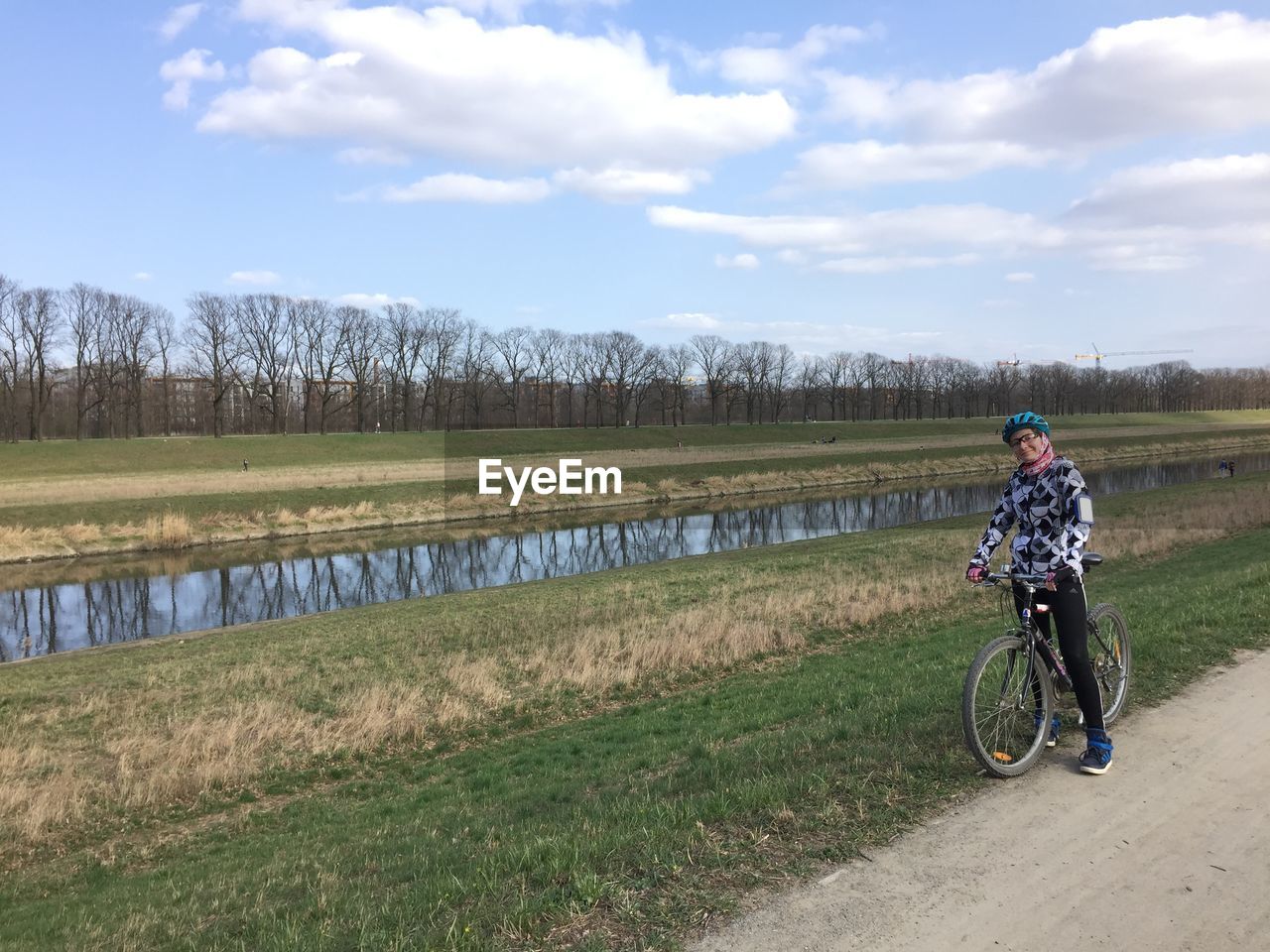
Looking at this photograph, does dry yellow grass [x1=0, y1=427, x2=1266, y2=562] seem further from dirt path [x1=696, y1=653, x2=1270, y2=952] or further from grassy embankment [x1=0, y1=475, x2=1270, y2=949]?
dirt path [x1=696, y1=653, x2=1270, y2=952]

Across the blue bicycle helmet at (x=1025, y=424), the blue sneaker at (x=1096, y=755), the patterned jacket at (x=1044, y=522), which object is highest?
the blue bicycle helmet at (x=1025, y=424)

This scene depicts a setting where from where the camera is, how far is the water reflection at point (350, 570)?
66.0ft

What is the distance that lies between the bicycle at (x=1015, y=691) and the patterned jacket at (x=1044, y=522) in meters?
0.11

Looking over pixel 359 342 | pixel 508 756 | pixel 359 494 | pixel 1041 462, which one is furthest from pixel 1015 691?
pixel 359 342

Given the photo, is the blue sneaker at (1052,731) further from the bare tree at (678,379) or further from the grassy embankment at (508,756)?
the bare tree at (678,379)

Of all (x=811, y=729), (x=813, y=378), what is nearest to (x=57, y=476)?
(x=811, y=729)

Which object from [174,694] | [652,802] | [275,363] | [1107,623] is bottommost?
[174,694]

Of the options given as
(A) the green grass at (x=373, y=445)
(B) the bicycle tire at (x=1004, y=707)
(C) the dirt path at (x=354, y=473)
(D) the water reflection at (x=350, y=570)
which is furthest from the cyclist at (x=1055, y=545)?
(A) the green grass at (x=373, y=445)

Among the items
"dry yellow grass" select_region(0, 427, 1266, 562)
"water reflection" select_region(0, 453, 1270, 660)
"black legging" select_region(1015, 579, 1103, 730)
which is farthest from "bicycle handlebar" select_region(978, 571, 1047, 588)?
"dry yellow grass" select_region(0, 427, 1266, 562)

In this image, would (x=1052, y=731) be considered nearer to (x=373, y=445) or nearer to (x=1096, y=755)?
(x=1096, y=755)

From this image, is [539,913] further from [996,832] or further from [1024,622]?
[1024,622]

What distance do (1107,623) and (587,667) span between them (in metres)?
7.57

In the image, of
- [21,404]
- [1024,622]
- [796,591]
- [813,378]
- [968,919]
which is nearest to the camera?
[968,919]

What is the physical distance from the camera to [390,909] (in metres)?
3.77
